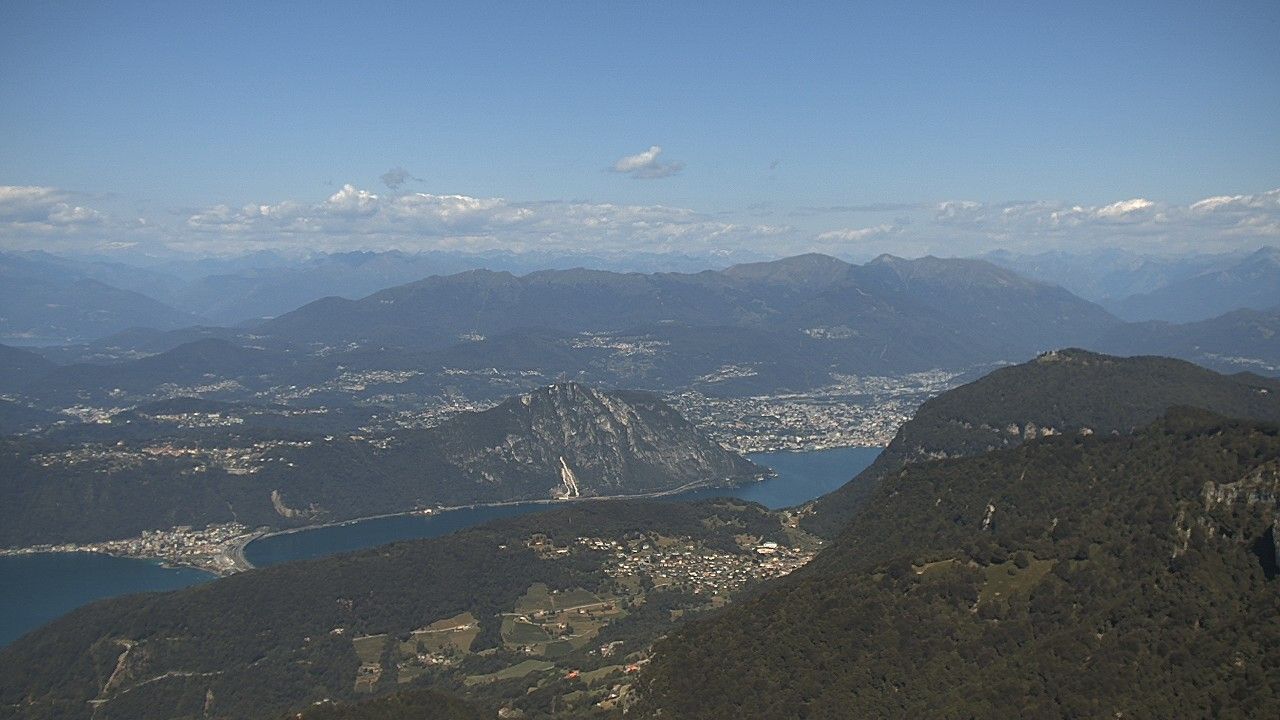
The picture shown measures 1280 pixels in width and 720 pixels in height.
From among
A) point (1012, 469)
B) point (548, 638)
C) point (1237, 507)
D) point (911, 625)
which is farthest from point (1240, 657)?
point (548, 638)

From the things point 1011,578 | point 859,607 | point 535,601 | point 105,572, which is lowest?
point 105,572

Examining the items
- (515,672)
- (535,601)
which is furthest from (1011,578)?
(535,601)

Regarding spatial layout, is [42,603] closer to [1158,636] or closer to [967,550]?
[967,550]

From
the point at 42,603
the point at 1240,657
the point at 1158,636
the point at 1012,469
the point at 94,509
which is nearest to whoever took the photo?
the point at 1240,657

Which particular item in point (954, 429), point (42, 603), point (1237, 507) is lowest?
point (42, 603)

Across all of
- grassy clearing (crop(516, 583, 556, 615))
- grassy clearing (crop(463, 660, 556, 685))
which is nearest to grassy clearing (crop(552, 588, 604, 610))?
grassy clearing (crop(516, 583, 556, 615))

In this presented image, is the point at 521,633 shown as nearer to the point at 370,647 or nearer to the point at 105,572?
the point at 370,647

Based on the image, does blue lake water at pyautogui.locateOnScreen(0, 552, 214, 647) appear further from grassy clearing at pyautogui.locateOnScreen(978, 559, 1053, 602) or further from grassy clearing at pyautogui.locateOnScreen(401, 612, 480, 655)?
grassy clearing at pyautogui.locateOnScreen(978, 559, 1053, 602)
